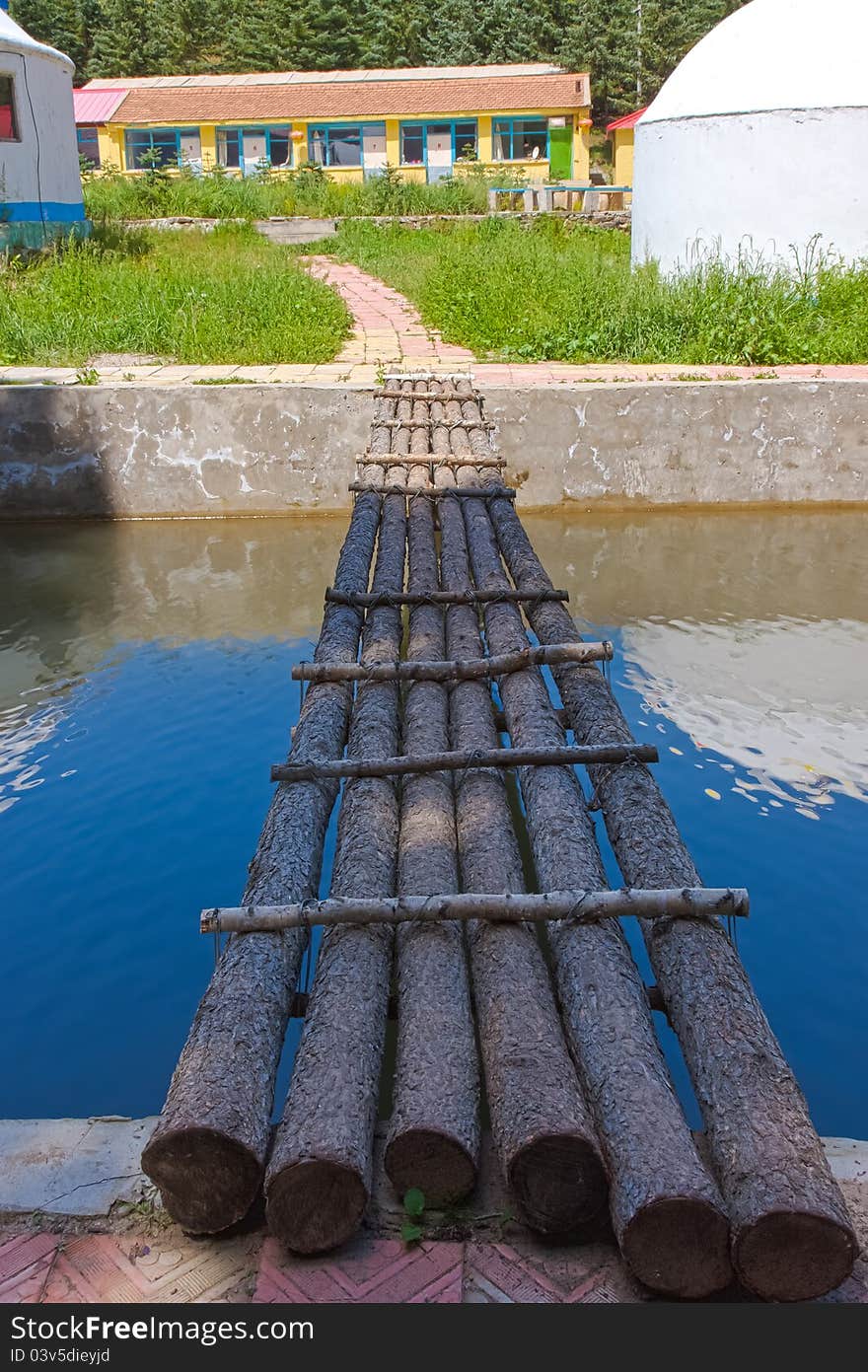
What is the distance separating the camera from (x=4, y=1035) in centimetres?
400

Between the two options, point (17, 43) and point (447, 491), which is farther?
point (17, 43)

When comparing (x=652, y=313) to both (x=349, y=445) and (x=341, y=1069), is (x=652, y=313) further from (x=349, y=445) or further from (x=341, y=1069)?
(x=341, y=1069)

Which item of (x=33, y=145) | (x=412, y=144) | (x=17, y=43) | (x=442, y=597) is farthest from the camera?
(x=412, y=144)

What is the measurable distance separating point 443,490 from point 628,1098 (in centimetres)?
561

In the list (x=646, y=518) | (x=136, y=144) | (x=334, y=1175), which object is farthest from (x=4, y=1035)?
(x=136, y=144)

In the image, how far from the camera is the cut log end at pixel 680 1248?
225 cm

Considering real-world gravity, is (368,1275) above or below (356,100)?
below

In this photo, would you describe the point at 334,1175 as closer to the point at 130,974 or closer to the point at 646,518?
the point at 130,974

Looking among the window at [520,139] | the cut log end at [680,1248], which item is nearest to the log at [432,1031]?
the cut log end at [680,1248]

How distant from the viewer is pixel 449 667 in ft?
15.8

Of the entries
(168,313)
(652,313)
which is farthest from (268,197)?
(652,313)

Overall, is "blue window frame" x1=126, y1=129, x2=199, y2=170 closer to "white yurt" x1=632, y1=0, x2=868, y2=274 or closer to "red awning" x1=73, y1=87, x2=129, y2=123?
"red awning" x1=73, y1=87, x2=129, y2=123

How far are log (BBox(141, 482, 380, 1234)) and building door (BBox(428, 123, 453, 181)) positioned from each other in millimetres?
32320
